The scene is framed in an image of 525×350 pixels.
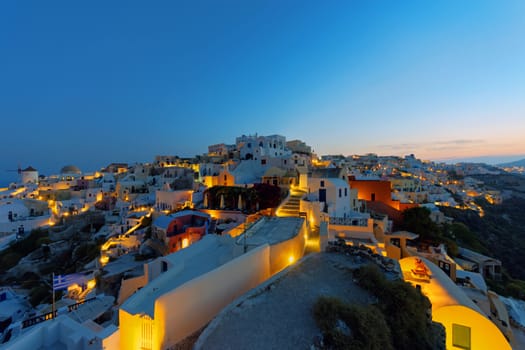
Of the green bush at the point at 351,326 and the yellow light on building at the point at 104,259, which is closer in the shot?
the green bush at the point at 351,326

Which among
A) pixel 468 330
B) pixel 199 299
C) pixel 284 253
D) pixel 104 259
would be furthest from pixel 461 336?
pixel 104 259

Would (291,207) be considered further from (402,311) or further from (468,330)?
(402,311)

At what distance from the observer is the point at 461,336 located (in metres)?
8.06

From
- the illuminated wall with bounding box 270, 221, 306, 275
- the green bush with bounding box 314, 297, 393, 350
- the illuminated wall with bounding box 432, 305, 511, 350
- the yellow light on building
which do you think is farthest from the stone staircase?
the yellow light on building

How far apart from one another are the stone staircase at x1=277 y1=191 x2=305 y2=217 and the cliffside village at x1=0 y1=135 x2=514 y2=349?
90 mm

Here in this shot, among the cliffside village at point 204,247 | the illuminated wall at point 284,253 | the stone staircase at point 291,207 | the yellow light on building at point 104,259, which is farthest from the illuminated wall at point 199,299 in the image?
the yellow light on building at point 104,259

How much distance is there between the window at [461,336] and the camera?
7.98 m

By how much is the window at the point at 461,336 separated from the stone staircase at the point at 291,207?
31.8 ft

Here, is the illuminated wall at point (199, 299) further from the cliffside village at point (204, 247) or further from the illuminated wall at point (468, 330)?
the illuminated wall at point (468, 330)

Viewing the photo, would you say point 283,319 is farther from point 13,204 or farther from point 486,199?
point 486,199

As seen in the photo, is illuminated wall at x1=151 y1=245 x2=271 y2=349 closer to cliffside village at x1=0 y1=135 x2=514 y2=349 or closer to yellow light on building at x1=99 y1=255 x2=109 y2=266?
cliffside village at x1=0 y1=135 x2=514 y2=349

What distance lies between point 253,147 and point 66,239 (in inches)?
1159

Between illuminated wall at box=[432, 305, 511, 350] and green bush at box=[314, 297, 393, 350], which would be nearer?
green bush at box=[314, 297, 393, 350]

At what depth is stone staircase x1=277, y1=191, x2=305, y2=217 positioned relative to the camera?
16.4 m
